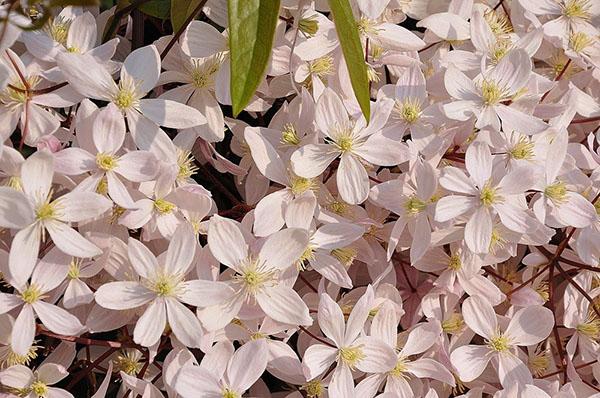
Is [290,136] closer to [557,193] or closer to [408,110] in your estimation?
[408,110]

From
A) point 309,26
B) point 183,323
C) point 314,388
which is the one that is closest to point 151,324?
point 183,323

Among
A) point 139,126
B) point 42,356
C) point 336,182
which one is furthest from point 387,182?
point 42,356

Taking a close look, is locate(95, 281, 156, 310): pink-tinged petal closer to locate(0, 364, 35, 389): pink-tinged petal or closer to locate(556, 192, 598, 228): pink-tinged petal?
locate(0, 364, 35, 389): pink-tinged petal

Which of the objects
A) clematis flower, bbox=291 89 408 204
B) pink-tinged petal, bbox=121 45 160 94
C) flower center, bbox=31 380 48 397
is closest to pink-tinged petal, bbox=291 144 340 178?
Result: clematis flower, bbox=291 89 408 204

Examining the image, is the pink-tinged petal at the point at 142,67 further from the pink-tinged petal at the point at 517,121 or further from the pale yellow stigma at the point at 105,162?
the pink-tinged petal at the point at 517,121

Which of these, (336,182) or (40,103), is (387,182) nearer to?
(336,182)
